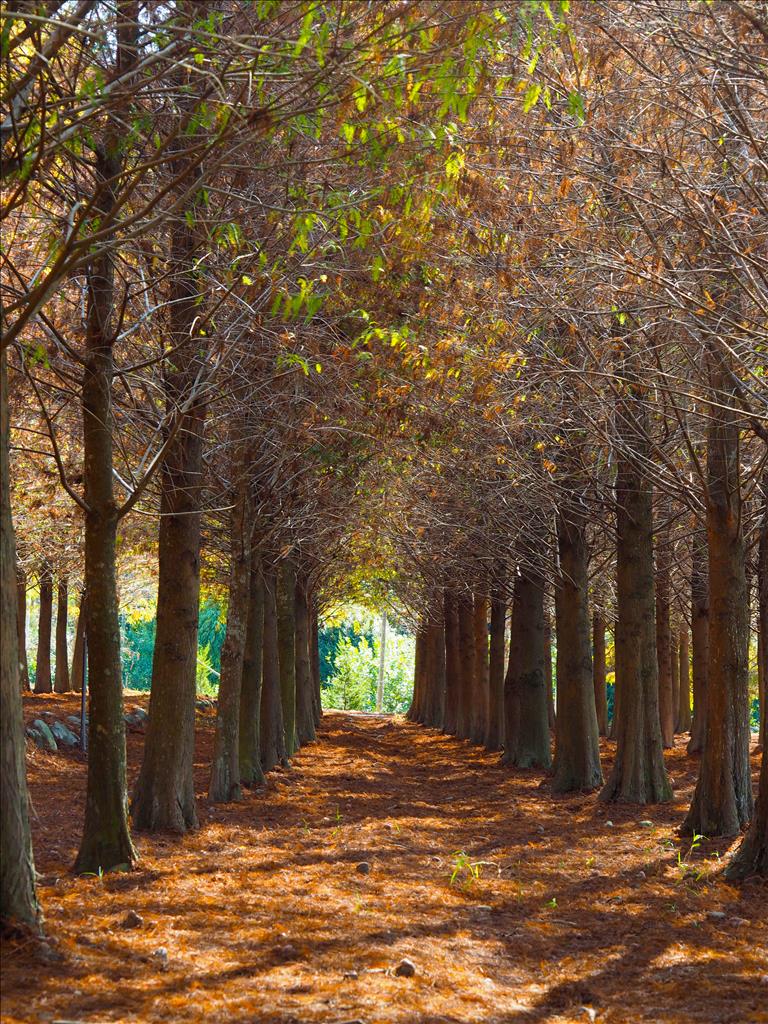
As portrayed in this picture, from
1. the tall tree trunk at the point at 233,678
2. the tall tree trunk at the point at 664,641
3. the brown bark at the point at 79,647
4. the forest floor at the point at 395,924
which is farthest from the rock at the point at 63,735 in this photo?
the tall tree trunk at the point at 664,641

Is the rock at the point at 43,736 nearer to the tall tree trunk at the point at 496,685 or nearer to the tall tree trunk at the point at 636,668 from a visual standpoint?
the tall tree trunk at the point at 636,668

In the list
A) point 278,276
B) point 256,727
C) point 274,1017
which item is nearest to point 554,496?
point 256,727

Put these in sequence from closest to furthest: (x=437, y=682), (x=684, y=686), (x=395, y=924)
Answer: (x=395, y=924) → (x=684, y=686) → (x=437, y=682)

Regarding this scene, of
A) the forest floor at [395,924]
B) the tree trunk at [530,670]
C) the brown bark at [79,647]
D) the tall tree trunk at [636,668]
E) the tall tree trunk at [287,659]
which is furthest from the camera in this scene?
the brown bark at [79,647]

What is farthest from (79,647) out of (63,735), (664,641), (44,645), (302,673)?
(664,641)

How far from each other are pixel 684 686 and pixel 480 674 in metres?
7.15

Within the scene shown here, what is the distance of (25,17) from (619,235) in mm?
6657

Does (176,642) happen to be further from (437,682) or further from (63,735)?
(437,682)

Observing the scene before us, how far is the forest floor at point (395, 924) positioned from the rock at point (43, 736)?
4594 millimetres

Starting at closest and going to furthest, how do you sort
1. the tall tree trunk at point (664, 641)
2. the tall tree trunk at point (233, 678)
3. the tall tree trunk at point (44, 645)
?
the tall tree trunk at point (233, 678) → the tall tree trunk at point (664, 641) → the tall tree trunk at point (44, 645)

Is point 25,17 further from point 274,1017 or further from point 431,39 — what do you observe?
point 274,1017

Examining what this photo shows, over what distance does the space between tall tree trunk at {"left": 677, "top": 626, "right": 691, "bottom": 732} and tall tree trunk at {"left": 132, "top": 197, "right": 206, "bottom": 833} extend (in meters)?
21.7

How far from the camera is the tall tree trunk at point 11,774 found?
243 inches

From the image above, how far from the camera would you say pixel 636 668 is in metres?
15.5
